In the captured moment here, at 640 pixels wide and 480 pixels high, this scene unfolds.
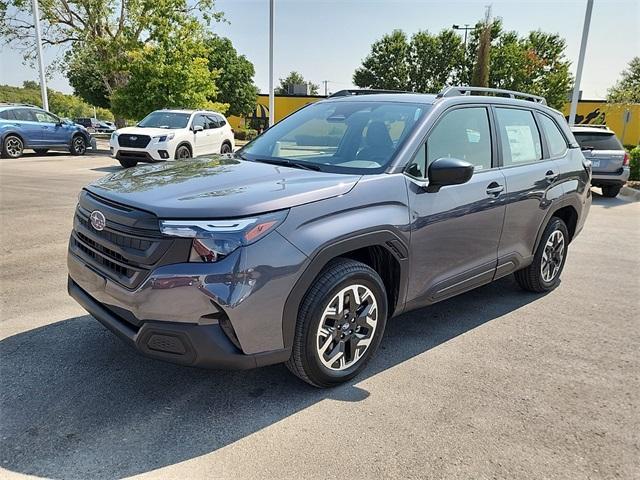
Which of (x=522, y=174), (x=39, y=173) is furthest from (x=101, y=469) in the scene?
(x=39, y=173)

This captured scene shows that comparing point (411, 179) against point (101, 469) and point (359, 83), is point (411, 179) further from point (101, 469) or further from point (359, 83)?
point (359, 83)

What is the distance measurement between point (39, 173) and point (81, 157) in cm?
564

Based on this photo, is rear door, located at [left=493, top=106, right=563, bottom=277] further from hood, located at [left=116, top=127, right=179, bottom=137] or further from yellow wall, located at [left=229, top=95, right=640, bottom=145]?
yellow wall, located at [left=229, top=95, right=640, bottom=145]

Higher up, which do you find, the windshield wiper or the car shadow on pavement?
the windshield wiper

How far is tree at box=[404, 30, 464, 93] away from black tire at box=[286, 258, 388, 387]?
46753mm

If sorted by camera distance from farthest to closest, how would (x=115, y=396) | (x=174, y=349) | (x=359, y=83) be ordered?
(x=359, y=83), (x=115, y=396), (x=174, y=349)

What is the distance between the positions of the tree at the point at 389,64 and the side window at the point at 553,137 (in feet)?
150

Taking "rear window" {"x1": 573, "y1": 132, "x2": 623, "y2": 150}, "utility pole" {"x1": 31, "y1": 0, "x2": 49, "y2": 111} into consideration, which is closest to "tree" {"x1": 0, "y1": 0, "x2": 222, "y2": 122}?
"utility pole" {"x1": 31, "y1": 0, "x2": 49, "y2": 111}

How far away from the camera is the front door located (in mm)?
3340

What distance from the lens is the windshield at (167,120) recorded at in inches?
572

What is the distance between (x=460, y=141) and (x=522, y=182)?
81 centimetres

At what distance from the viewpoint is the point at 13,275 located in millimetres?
4848

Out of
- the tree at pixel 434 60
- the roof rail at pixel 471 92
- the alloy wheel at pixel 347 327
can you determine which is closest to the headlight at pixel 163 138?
the roof rail at pixel 471 92

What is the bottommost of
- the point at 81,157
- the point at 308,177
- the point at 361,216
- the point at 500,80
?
the point at 81,157
